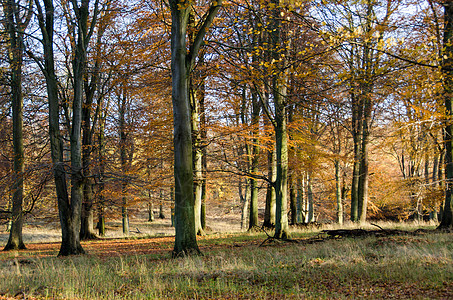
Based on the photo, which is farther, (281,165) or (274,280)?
(281,165)

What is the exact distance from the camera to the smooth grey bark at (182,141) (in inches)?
324

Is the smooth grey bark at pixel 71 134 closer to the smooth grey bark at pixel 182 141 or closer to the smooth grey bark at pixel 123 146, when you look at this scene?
the smooth grey bark at pixel 182 141

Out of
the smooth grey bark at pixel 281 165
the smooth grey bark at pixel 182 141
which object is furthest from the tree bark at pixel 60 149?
the smooth grey bark at pixel 281 165

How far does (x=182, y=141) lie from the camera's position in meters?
8.37

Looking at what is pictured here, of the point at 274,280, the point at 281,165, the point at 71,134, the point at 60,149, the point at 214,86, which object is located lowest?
the point at 274,280

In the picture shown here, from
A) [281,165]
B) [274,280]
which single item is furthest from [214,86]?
[274,280]

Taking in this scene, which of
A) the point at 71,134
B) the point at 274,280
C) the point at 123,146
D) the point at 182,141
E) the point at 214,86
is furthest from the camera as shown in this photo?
the point at 123,146

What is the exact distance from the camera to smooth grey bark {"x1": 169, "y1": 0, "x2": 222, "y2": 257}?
822 cm

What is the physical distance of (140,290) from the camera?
16.8ft

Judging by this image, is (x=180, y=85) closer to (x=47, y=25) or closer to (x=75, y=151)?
(x=75, y=151)

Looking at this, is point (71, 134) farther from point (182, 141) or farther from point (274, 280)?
point (274, 280)

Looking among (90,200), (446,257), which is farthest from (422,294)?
(90,200)

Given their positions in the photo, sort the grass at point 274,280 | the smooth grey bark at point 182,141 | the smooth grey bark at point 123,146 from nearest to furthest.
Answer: the grass at point 274,280 < the smooth grey bark at point 182,141 < the smooth grey bark at point 123,146

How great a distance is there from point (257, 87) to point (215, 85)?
14.7 ft
